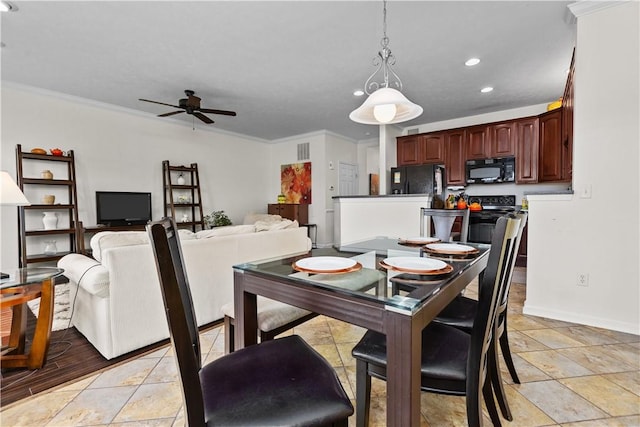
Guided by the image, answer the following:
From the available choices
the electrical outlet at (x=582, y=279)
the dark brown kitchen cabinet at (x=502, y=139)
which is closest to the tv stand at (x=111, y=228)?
the electrical outlet at (x=582, y=279)

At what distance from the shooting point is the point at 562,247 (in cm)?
244

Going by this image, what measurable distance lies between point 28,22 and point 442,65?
398 cm

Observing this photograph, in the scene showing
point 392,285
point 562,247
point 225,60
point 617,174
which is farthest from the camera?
point 225,60

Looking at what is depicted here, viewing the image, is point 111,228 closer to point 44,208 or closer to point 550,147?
point 44,208

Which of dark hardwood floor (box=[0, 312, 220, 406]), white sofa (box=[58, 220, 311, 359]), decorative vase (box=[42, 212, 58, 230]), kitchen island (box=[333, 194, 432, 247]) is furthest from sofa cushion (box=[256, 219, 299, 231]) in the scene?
decorative vase (box=[42, 212, 58, 230])

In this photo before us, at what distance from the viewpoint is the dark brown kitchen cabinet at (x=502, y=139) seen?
4.53 m

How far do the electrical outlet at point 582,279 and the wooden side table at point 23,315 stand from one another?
384 cm

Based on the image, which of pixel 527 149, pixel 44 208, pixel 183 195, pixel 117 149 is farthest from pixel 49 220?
pixel 527 149

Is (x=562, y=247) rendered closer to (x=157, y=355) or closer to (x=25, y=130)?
(x=157, y=355)

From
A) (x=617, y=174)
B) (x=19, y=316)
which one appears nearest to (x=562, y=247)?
(x=617, y=174)

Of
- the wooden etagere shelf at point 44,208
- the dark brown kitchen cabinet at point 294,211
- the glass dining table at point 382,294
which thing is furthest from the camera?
the dark brown kitchen cabinet at point 294,211

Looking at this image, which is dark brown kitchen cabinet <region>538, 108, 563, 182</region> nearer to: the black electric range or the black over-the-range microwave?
the black over-the-range microwave

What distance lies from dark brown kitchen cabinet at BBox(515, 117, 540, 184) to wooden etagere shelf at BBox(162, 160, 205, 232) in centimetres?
541

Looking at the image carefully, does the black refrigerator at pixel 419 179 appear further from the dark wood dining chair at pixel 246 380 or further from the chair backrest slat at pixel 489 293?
the dark wood dining chair at pixel 246 380
